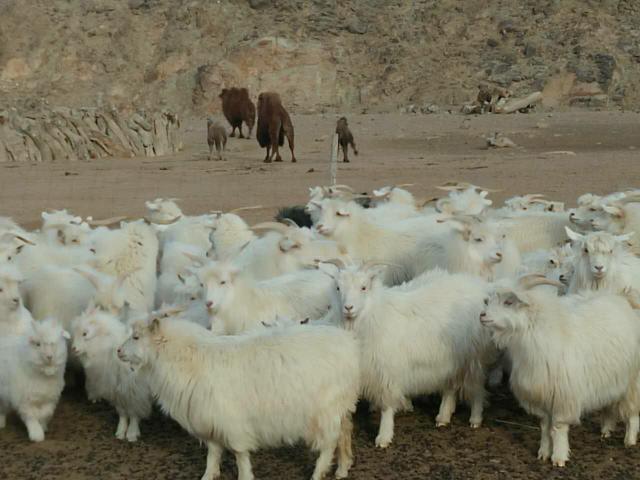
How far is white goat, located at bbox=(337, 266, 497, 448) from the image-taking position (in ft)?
17.4

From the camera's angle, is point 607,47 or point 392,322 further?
point 607,47

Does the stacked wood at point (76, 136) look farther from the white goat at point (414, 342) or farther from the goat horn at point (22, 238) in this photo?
the white goat at point (414, 342)

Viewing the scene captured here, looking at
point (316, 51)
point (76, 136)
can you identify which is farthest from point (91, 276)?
point (316, 51)

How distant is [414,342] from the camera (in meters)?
5.40

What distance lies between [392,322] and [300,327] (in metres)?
0.75

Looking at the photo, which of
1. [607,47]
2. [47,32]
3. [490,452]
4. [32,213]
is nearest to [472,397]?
[490,452]

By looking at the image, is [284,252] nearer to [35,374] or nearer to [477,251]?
[477,251]

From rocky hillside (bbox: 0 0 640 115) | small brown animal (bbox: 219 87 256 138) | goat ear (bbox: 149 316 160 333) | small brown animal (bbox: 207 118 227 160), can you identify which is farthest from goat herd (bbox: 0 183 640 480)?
rocky hillside (bbox: 0 0 640 115)

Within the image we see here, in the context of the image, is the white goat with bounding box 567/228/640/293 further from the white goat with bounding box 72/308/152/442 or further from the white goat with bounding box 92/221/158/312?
the white goat with bounding box 92/221/158/312

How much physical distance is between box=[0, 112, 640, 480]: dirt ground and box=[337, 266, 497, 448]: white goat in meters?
0.23

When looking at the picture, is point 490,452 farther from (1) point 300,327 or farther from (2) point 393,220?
(2) point 393,220

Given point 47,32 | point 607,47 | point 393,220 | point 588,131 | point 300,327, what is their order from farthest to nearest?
1. point 47,32
2. point 607,47
3. point 588,131
4. point 393,220
5. point 300,327

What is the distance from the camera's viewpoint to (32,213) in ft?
41.8

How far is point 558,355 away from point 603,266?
39.4 inches
